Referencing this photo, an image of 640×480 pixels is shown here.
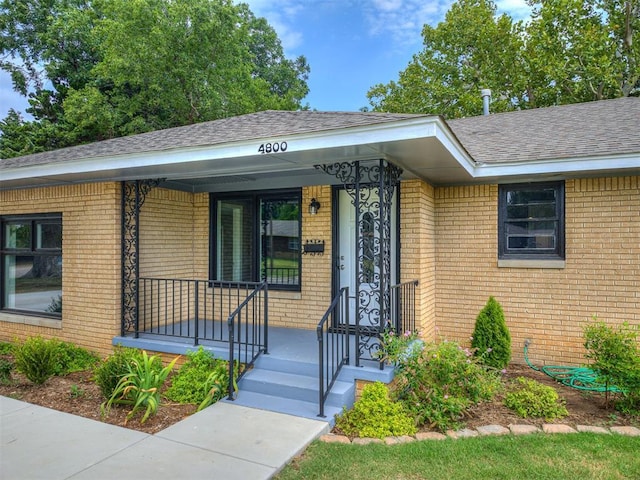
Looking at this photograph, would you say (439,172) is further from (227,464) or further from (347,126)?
(227,464)

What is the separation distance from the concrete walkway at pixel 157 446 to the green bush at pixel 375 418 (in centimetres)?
27

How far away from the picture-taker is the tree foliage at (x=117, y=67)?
16.6 m

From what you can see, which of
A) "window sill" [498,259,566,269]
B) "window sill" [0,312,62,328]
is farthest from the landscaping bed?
"window sill" [498,259,566,269]

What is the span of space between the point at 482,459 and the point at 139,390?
3.35 m

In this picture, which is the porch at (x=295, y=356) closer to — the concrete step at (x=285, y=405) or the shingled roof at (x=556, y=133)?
the concrete step at (x=285, y=405)

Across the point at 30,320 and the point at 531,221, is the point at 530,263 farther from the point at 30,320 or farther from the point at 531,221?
the point at 30,320

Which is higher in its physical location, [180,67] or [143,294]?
[180,67]

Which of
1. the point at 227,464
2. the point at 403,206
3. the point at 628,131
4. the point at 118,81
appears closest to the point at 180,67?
the point at 118,81

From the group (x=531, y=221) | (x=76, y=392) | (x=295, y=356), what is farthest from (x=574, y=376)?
(x=76, y=392)

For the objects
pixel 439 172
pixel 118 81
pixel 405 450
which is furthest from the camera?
pixel 118 81

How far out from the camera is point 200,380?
4.80m

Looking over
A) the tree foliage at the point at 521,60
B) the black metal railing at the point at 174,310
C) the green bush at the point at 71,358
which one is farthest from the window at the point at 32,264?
the tree foliage at the point at 521,60

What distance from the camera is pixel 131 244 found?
625 cm

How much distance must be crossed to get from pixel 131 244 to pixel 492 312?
536 centimetres
